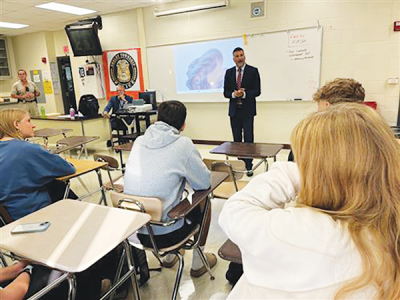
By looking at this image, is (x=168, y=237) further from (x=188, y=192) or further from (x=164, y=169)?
(x=164, y=169)

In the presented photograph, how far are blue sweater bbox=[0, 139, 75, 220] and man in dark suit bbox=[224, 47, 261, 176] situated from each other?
249 centimetres

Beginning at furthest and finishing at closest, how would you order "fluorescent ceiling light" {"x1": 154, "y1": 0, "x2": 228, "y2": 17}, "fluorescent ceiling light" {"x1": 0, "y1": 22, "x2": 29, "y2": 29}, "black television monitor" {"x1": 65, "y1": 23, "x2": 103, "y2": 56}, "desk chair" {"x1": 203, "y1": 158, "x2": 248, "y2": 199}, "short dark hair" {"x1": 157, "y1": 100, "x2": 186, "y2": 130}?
"fluorescent ceiling light" {"x1": 0, "y1": 22, "x2": 29, "y2": 29}, "black television monitor" {"x1": 65, "y1": 23, "x2": 103, "y2": 56}, "fluorescent ceiling light" {"x1": 154, "y1": 0, "x2": 228, "y2": 17}, "desk chair" {"x1": 203, "y1": 158, "x2": 248, "y2": 199}, "short dark hair" {"x1": 157, "y1": 100, "x2": 186, "y2": 130}

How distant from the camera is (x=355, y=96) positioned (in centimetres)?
176

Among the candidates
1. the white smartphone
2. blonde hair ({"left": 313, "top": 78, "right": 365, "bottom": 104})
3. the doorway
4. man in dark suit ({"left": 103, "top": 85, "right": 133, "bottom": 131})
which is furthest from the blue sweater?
the doorway

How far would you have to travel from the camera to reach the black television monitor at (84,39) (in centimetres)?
601

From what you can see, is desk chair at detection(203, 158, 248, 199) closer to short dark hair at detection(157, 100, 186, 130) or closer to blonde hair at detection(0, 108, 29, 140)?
short dark hair at detection(157, 100, 186, 130)

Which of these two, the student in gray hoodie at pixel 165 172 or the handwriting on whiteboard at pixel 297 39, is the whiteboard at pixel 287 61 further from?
the student in gray hoodie at pixel 165 172

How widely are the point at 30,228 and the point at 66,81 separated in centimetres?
793

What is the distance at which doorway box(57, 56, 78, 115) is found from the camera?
26.2ft

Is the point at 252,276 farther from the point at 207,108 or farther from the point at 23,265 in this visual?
the point at 207,108

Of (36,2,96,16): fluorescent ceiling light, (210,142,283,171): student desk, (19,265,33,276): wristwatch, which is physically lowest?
(19,265,33,276): wristwatch

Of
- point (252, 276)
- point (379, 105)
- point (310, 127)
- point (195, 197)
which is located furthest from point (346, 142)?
point (379, 105)

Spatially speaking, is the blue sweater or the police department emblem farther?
the police department emblem

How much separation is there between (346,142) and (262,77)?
4593 mm
